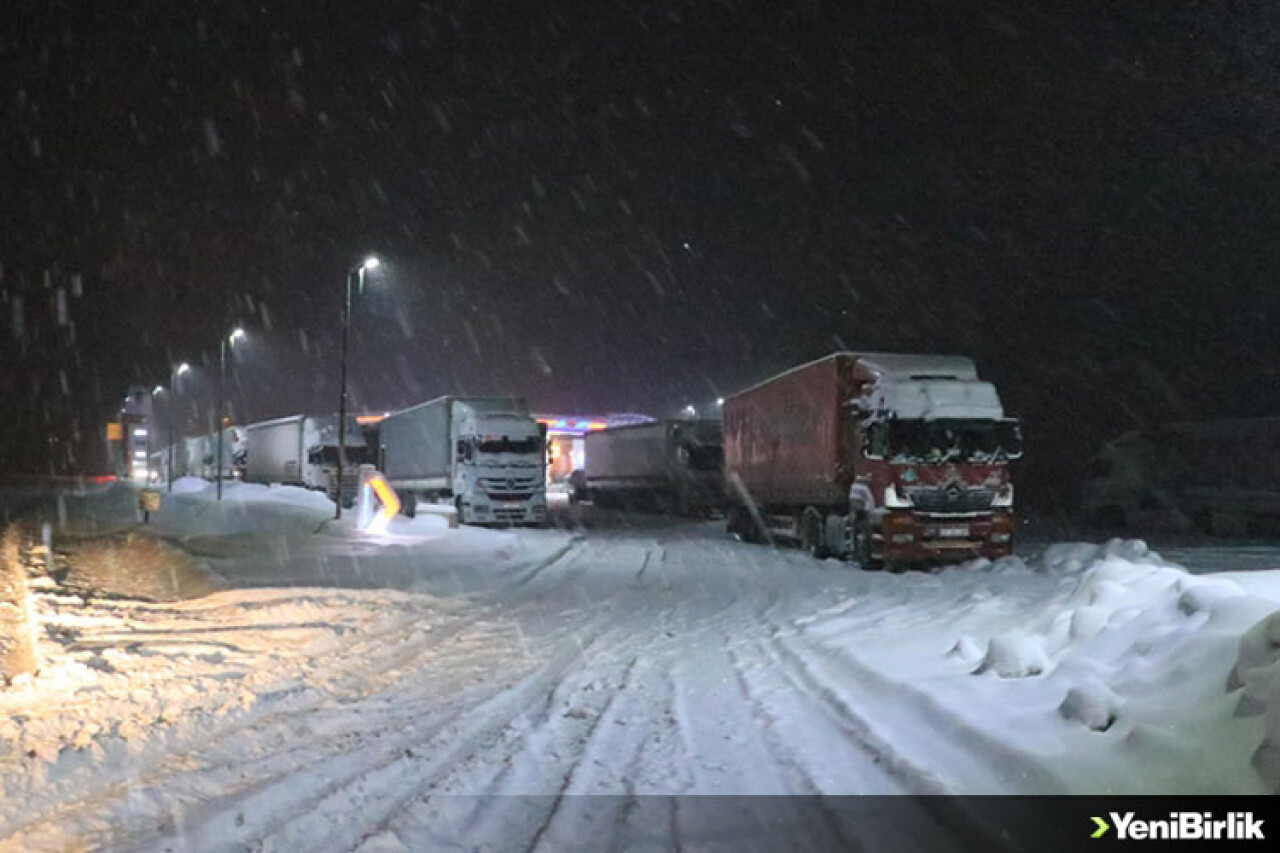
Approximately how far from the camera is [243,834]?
5.47 metres

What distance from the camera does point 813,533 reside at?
24266 millimetres

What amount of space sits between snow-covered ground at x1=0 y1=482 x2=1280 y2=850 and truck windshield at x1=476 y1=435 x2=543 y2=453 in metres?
18.9

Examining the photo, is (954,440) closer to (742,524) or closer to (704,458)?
(742,524)

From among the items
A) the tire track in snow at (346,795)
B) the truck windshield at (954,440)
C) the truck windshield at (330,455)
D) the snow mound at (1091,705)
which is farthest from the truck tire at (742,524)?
the snow mound at (1091,705)

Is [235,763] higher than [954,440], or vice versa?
[954,440]

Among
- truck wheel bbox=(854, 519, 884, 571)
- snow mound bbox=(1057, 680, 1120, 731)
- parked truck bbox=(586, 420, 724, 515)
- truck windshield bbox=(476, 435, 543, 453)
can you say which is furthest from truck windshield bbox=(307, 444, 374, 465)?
snow mound bbox=(1057, 680, 1120, 731)

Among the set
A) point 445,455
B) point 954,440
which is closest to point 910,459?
point 954,440

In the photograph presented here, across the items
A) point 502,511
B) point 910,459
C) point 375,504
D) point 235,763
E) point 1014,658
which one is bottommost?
point 235,763

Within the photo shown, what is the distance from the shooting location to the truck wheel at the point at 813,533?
78.0 ft

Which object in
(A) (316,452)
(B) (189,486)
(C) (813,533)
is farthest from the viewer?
(B) (189,486)

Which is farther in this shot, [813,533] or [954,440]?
[813,533]

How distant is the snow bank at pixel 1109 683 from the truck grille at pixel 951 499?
824cm

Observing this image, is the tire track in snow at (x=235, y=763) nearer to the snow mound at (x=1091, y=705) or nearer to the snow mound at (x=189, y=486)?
the snow mound at (x=1091, y=705)

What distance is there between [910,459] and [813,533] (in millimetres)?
4883
